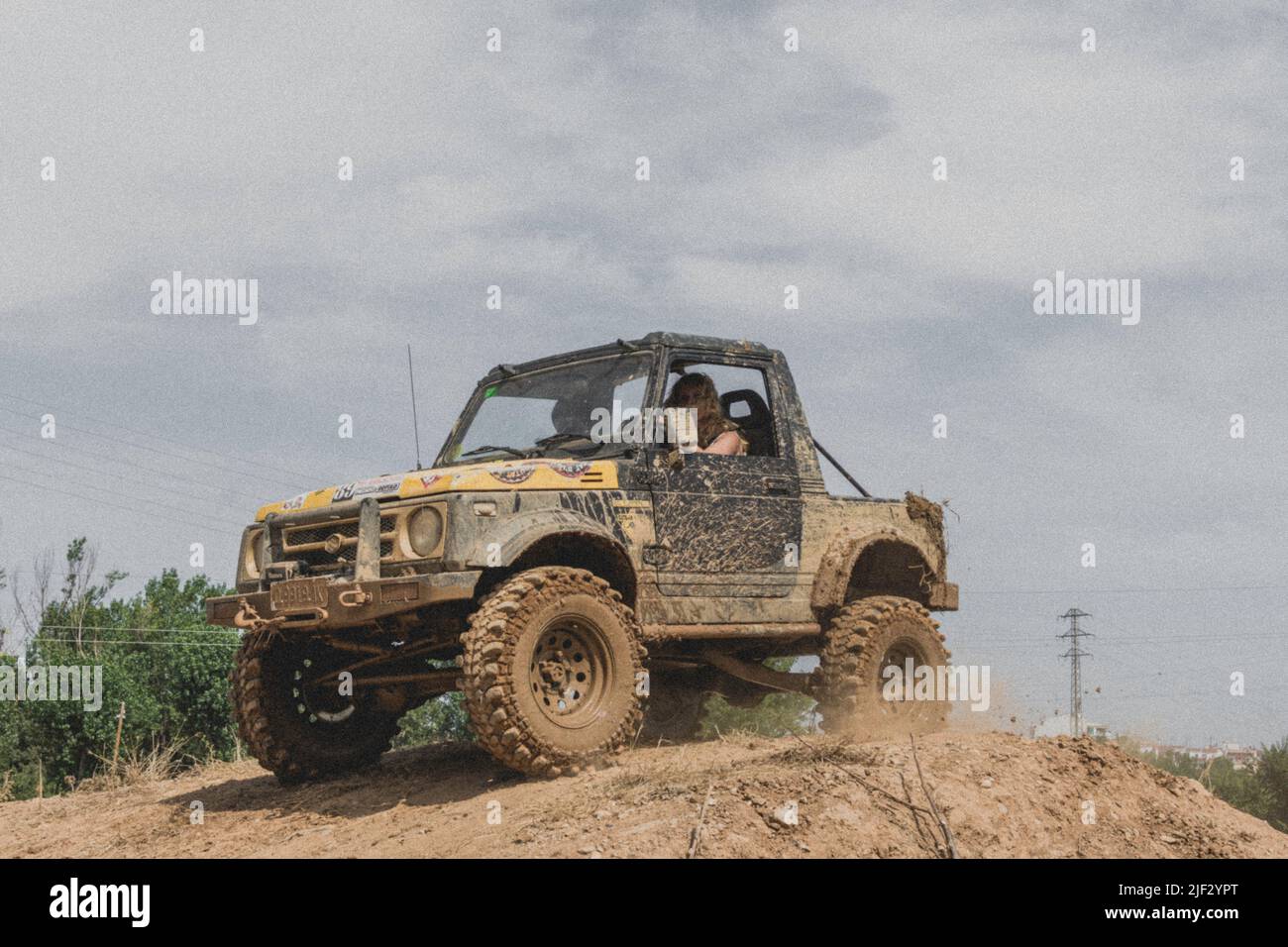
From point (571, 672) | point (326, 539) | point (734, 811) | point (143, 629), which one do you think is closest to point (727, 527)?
point (571, 672)

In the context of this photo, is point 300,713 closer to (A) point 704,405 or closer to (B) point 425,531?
(B) point 425,531

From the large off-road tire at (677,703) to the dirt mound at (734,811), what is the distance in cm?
104

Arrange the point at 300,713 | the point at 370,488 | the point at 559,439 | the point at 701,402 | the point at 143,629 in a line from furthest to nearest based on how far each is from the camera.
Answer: the point at 143,629 < the point at 701,402 < the point at 300,713 < the point at 559,439 < the point at 370,488

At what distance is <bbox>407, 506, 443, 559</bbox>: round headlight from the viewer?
804 cm

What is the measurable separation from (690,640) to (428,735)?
34647 mm

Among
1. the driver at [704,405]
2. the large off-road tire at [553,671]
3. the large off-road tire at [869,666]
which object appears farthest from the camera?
the large off-road tire at [869,666]

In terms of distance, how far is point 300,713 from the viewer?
9.70 m

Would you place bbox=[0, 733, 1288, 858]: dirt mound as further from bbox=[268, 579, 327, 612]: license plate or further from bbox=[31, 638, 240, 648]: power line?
bbox=[31, 638, 240, 648]: power line

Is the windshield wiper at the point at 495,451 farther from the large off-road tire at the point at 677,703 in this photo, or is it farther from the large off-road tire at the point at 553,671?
the large off-road tire at the point at 677,703

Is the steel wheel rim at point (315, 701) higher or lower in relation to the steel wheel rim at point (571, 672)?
lower

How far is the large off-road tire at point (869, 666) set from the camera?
33.3ft

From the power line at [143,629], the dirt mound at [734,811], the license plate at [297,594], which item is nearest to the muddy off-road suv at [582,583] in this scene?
the license plate at [297,594]

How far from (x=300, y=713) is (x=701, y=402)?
12.1ft

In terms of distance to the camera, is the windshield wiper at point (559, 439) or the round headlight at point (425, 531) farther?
the windshield wiper at point (559, 439)
